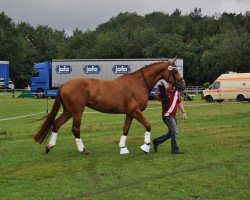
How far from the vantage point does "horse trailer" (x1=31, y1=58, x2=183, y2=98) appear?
174ft

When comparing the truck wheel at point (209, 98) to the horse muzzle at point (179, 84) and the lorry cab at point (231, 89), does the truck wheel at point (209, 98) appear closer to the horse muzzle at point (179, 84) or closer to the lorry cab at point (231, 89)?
the lorry cab at point (231, 89)

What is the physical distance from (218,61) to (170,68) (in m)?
66.0

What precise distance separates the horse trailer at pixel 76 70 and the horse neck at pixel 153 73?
3948cm

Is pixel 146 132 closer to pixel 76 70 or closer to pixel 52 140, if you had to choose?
pixel 52 140

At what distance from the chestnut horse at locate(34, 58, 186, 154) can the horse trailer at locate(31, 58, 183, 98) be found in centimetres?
3963

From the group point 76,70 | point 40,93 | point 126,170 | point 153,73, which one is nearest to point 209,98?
point 76,70

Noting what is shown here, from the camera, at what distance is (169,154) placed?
489 inches

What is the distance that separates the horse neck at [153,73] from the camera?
1301 centimetres

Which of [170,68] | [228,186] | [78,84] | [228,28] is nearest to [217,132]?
[170,68]

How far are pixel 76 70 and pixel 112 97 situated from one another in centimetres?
4184

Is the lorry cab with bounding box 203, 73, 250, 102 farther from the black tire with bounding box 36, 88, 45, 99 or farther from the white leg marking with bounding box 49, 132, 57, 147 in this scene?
the white leg marking with bounding box 49, 132, 57, 147

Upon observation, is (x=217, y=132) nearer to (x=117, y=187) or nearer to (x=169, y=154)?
(x=169, y=154)

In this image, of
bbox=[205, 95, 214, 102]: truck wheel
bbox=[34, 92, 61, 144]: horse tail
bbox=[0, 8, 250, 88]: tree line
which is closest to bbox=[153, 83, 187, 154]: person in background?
bbox=[34, 92, 61, 144]: horse tail

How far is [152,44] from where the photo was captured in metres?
97.3
